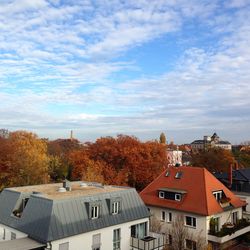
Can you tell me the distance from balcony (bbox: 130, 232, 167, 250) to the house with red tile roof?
533cm

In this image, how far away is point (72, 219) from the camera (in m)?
22.5

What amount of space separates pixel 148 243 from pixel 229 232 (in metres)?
10.1

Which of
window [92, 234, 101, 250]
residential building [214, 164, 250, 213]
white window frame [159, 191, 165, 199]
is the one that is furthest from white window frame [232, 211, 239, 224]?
window [92, 234, 101, 250]

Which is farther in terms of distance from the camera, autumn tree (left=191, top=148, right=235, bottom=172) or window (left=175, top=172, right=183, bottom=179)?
autumn tree (left=191, top=148, right=235, bottom=172)

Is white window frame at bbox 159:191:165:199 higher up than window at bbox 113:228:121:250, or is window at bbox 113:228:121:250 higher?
white window frame at bbox 159:191:165:199

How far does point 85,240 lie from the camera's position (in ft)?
74.6

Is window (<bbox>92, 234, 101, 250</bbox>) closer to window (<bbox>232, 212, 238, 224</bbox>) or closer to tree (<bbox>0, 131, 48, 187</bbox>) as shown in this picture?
window (<bbox>232, 212, 238, 224</bbox>)

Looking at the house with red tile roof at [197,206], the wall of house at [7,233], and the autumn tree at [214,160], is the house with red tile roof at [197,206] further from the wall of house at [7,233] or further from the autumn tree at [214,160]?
the autumn tree at [214,160]

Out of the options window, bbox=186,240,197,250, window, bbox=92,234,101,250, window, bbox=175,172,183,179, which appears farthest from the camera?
window, bbox=175,172,183,179

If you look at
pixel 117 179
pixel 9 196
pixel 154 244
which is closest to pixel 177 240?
pixel 154 244

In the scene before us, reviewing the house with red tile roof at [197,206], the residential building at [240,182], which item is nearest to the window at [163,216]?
the house with red tile roof at [197,206]

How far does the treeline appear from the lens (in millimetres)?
51156

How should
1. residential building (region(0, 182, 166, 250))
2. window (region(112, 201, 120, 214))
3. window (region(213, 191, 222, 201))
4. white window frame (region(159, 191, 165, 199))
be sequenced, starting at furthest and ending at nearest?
white window frame (region(159, 191, 165, 199))
window (region(213, 191, 222, 201))
window (region(112, 201, 120, 214))
residential building (region(0, 182, 166, 250))

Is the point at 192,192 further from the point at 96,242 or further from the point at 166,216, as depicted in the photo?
the point at 96,242
